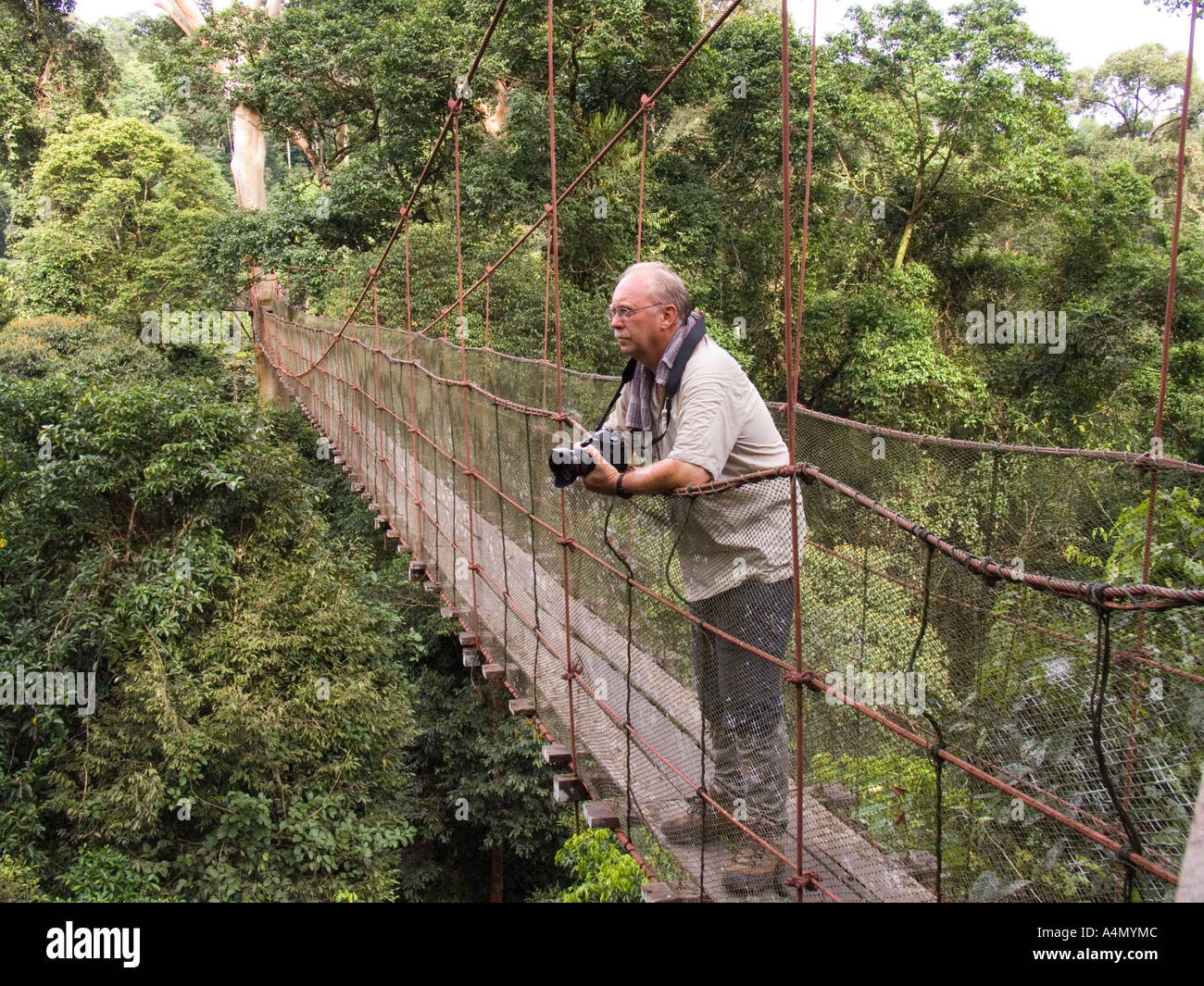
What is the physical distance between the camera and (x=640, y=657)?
81.6 inches

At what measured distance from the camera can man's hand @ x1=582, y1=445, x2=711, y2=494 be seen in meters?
1.44

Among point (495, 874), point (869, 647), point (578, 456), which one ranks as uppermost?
point (578, 456)

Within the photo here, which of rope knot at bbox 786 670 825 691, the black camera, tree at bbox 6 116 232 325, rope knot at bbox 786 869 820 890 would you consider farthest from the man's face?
tree at bbox 6 116 232 325

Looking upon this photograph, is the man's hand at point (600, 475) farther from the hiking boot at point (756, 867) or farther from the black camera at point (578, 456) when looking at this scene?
the hiking boot at point (756, 867)

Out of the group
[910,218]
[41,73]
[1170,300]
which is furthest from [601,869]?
[41,73]

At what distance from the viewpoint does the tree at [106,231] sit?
1280cm

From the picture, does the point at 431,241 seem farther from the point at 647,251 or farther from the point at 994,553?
the point at 994,553

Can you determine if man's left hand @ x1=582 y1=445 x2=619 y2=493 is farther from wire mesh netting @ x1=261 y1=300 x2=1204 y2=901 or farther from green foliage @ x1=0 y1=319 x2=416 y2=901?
green foliage @ x1=0 y1=319 x2=416 y2=901

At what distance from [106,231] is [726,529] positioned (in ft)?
44.9

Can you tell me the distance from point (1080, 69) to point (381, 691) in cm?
1235

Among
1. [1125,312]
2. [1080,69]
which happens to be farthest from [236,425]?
[1080,69]

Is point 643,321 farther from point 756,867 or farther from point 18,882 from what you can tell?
point 18,882

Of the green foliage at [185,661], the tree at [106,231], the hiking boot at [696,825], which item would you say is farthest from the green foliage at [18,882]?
the tree at [106,231]

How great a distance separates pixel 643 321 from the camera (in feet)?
5.09
